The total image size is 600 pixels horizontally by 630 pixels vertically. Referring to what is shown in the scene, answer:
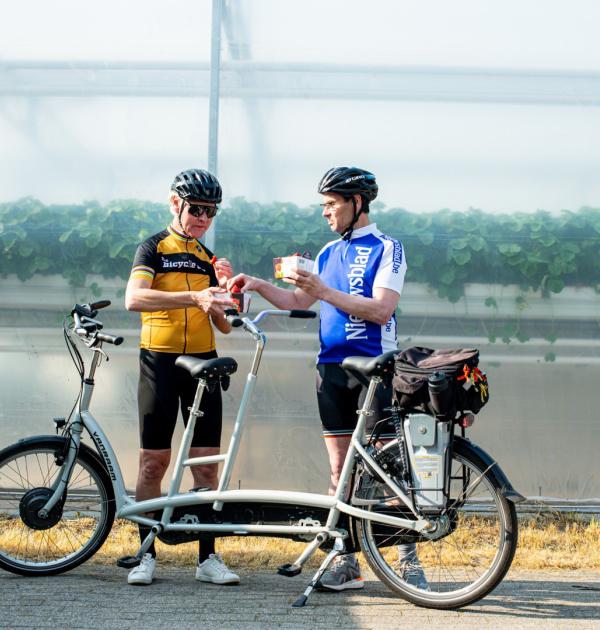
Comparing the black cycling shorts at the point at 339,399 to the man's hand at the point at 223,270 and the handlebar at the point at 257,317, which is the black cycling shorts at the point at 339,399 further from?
the man's hand at the point at 223,270

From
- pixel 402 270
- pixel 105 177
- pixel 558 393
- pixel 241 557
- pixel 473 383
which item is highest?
pixel 105 177

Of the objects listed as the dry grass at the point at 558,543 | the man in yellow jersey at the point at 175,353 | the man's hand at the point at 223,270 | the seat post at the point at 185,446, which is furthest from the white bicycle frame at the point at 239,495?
the dry grass at the point at 558,543

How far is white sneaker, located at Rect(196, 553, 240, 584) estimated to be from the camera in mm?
4367

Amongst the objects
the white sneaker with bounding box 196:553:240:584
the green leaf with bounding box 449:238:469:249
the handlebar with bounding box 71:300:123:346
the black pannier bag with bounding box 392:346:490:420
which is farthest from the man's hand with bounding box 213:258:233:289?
the green leaf with bounding box 449:238:469:249

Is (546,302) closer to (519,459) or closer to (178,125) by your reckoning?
(519,459)

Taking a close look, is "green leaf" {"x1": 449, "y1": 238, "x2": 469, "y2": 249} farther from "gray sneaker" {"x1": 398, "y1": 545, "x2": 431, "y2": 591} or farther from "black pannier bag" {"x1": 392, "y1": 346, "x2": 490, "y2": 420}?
"gray sneaker" {"x1": 398, "y1": 545, "x2": 431, "y2": 591}

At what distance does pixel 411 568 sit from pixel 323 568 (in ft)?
1.24

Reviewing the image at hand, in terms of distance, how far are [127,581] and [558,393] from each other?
276cm

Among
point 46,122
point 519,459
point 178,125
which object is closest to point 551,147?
point 519,459

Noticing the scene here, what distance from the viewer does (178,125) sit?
5.90 metres

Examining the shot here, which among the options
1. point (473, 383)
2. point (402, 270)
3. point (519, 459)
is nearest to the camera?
point (473, 383)

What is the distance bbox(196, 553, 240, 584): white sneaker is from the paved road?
4 cm

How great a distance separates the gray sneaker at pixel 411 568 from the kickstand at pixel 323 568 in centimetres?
27

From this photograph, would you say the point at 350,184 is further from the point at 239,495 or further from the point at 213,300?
the point at 239,495
